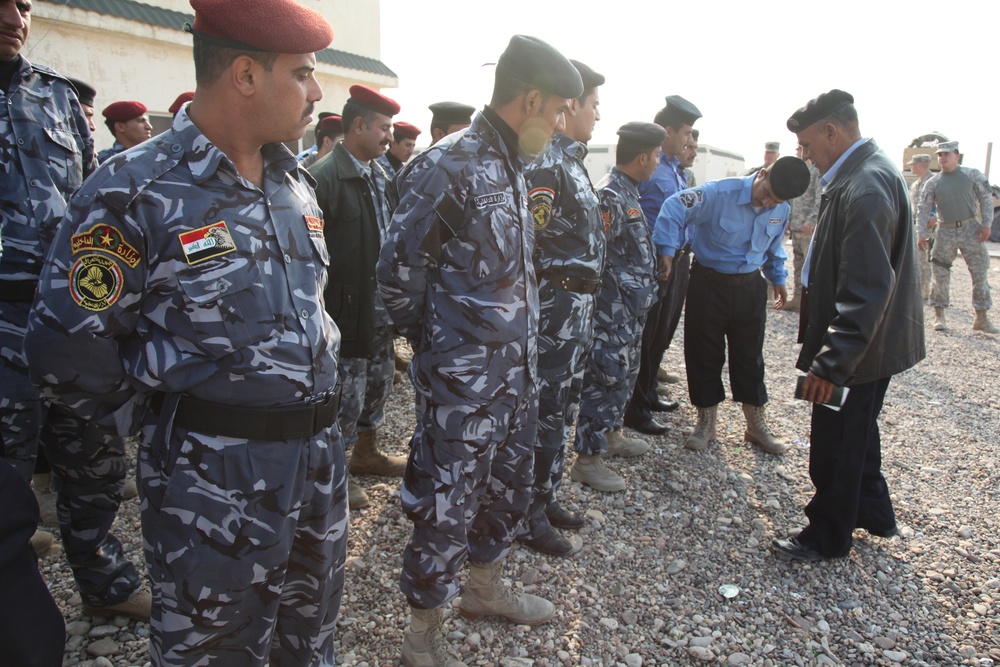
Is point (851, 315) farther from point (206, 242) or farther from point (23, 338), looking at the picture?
point (23, 338)

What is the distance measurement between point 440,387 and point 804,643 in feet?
6.43

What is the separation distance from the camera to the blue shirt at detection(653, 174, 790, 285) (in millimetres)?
4445

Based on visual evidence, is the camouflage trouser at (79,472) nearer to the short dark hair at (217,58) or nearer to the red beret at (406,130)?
the short dark hair at (217,58)

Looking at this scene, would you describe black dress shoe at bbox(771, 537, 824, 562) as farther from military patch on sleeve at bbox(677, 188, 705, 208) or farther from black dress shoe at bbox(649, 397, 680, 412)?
military patch on sleeve at bbox(677, 188, 705, 208)

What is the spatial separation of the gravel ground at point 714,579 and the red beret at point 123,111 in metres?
3.37

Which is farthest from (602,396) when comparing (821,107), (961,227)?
(961,227)

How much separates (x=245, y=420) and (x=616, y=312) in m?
2.91

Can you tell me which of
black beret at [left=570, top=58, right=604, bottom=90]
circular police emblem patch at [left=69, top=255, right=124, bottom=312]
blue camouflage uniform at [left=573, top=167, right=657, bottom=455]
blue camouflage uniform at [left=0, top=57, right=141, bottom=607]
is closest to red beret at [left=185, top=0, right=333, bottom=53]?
circular police emblem patch at [left=69, top=255, right=124, bottom=312]

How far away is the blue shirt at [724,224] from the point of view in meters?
4.45

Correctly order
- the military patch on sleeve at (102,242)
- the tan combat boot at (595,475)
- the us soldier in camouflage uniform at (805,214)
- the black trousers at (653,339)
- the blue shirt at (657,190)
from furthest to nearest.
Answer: the us soldier in camouflage uniform at (805,214), the blue shirt at (657,190), the black trousers at (653,339), the tan combat boot at (595,475), the military patch on sleeve at (102,242)

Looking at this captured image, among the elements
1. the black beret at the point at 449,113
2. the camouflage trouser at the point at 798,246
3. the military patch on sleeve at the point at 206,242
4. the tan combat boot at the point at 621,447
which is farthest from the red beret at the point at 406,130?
the camouflage trouser at the point at 798,246

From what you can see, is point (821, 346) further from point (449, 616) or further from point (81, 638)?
point (81, 638)

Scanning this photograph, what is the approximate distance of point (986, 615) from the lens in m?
3.01

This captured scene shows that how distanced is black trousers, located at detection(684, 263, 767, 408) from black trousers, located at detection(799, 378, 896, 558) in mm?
1311
